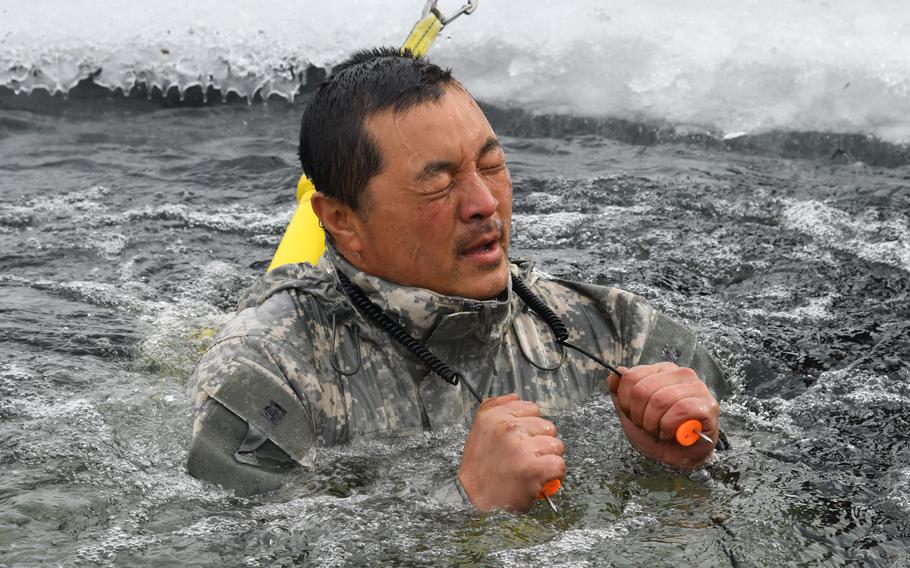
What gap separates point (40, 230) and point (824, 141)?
424 centimetres

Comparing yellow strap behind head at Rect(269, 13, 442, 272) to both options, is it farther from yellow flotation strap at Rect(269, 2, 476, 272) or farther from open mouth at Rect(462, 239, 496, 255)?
open mouth at Rect(462, 239, 496, 255)

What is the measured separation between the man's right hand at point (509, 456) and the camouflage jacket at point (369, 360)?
336 mm

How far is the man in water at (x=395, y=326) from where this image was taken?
285 cm

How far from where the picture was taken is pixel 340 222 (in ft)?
10.2

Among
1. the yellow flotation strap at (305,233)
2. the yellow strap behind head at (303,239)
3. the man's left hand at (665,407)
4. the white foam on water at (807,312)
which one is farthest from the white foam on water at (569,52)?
the man's left hand at (665,407)

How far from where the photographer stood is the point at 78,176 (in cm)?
704

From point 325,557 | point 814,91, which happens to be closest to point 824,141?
point 814,91

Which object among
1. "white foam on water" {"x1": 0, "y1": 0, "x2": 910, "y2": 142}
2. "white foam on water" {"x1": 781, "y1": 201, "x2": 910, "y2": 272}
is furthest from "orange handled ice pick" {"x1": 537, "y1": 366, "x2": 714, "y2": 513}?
"white foam on water" {"x1": 0, "y1": 0, "x2": 910, "y2": 142}

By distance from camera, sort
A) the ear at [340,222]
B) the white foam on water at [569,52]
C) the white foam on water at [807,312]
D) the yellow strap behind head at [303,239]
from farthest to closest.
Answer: the white foam on water at [569,52]
the white foam on water at [807,312]
the yellow strap behind head at [303,239]
the ear at [340,222]

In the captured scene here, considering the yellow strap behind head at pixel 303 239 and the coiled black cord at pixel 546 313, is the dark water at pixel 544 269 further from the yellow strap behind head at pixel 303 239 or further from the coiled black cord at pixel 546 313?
the yellow strap behind head at pixel 303 239

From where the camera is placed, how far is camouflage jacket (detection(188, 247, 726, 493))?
287 centimetres

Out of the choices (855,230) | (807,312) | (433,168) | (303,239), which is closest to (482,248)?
(433,168)

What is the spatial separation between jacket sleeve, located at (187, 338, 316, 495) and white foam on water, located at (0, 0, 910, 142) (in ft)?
15.8

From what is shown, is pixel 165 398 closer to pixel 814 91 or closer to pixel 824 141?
pixel 824 141
